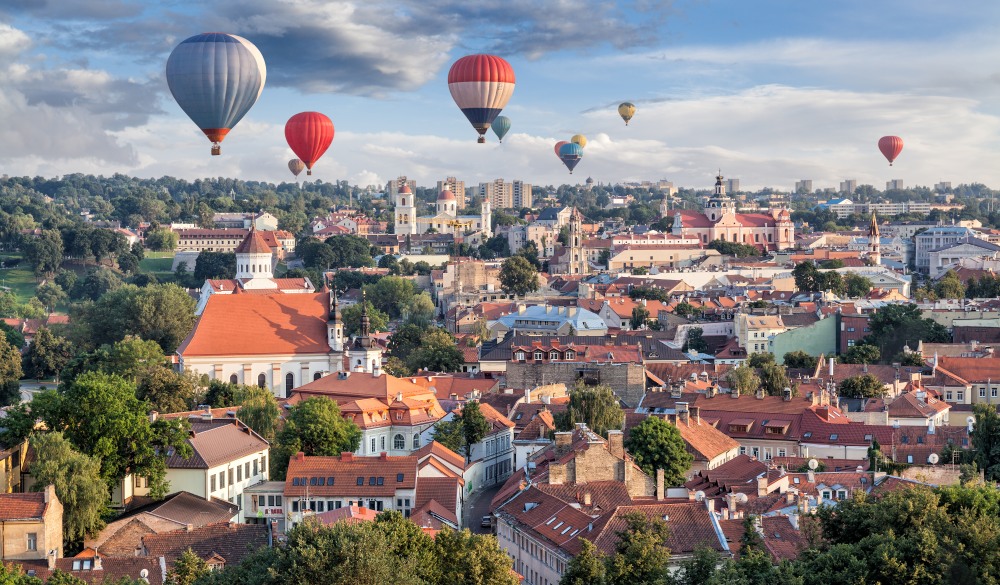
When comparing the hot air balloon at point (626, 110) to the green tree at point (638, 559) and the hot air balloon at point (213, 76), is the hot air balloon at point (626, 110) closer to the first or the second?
the hot air balloon at point (213, 76)

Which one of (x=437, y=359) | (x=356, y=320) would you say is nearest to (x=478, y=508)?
(x=437, y=359)

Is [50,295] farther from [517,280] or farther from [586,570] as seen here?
[586,570]

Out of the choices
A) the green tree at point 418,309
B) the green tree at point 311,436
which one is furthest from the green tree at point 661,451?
the green tree at point 418,309

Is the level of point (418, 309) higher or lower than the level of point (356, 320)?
lower

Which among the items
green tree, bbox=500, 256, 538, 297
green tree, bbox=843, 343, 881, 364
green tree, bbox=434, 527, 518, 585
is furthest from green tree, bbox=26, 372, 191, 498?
green tree, bbox=500, 256, 538, 297

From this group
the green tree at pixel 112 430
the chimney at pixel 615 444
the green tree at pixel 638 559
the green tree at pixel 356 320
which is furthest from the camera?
the green tree at pixel 356 320

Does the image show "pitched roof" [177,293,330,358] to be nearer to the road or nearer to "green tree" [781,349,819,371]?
the road
